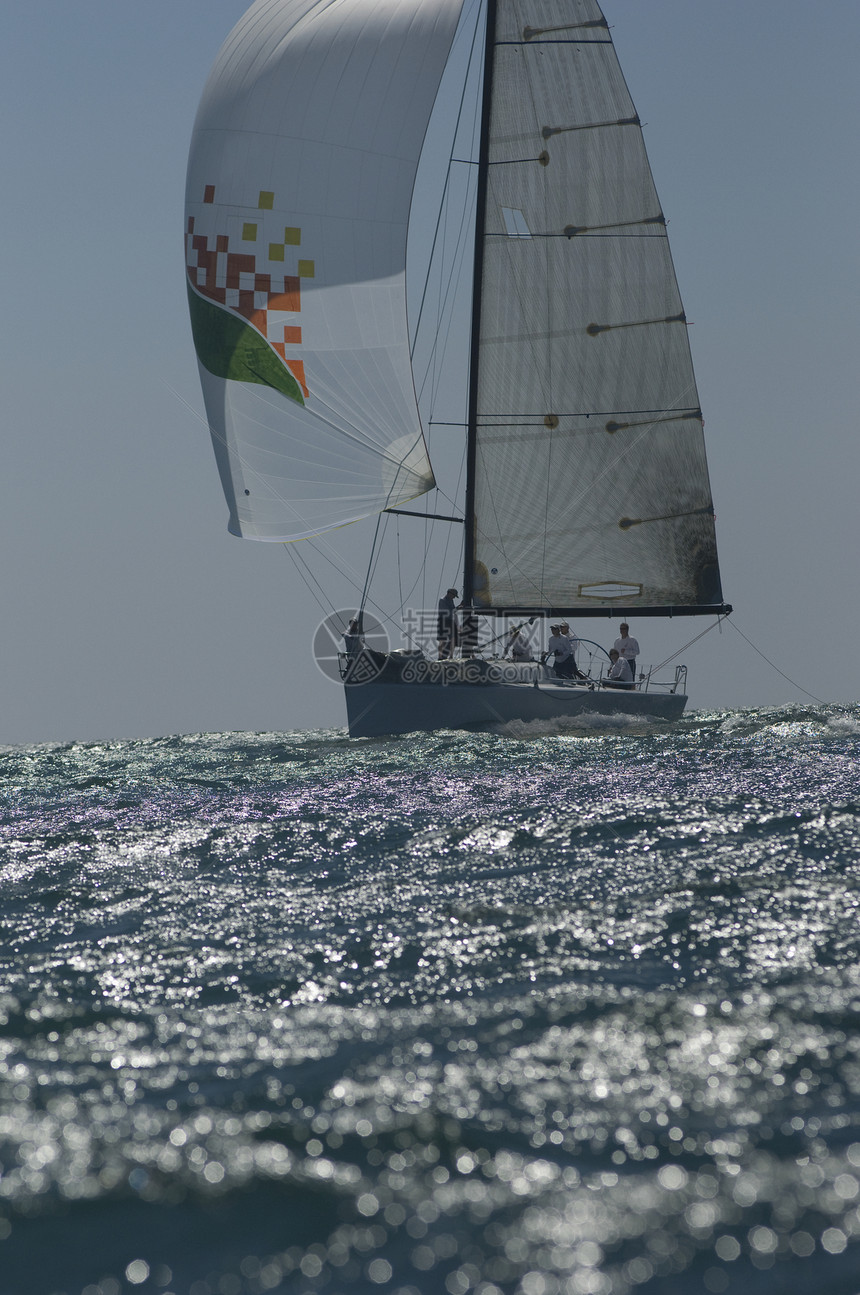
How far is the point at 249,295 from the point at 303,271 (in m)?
0.97

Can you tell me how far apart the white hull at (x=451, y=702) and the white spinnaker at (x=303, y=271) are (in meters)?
2.93

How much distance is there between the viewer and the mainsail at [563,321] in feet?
65.1

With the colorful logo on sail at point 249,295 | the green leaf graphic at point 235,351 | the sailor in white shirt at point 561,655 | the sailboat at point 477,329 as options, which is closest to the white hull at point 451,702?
the sailboat at point 477,329

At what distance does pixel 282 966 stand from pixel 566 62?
1976 centimetres

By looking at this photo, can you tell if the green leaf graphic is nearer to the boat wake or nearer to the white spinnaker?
the white spinnaker

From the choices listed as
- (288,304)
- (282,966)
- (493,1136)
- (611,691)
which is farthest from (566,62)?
(493,1136)

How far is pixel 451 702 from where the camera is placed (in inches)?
672

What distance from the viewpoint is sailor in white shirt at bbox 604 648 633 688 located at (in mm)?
18844

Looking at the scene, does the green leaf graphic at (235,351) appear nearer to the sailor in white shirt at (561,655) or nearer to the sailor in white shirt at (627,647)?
the sailor in white shirt at (561,655)

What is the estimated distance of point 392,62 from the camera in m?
17.4

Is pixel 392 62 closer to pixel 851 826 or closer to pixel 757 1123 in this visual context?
pixel 851 826

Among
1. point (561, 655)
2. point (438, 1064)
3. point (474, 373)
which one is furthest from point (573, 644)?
point (438, 1064)

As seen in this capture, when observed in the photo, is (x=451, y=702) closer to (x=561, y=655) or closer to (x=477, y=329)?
(x=561, y=655)

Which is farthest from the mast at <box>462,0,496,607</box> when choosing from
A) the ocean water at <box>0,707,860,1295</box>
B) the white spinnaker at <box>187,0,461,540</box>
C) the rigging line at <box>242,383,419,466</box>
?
the ocean water at <box>0,707,860,1295</box>
